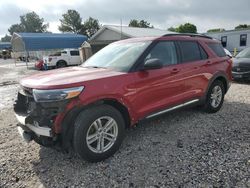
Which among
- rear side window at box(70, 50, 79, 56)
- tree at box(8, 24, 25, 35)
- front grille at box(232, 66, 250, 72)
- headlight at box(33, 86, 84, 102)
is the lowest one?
front grille at box(232, 66, 250, 72)

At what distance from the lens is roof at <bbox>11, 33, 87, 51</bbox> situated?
3167 cm

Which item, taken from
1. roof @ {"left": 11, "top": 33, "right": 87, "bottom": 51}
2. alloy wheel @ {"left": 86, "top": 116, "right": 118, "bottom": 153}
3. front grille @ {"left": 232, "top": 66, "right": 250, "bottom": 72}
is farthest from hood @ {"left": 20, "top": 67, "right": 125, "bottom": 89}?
roof @ {"left": 11, "top": 33, "right": 87, "bottom": 51}

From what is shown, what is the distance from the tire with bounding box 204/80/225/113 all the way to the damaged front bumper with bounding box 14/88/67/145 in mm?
3542

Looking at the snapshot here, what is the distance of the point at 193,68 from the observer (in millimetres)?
4781

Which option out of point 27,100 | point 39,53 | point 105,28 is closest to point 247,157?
point 27,100

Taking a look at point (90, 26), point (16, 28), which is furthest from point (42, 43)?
point (16, 28)

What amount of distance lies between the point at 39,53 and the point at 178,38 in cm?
3314

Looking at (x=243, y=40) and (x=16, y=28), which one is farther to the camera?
(x=16, y=28)

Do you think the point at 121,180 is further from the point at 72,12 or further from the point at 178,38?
the point at 72,12

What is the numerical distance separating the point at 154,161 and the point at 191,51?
2.53 m

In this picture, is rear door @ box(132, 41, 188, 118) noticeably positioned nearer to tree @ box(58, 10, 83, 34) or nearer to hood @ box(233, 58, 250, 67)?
hood @ box(233, 58, 250, 67)

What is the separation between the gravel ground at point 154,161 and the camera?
121 inches

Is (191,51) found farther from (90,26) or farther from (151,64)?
(90,26)

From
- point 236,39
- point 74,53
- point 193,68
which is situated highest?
point 236,39
